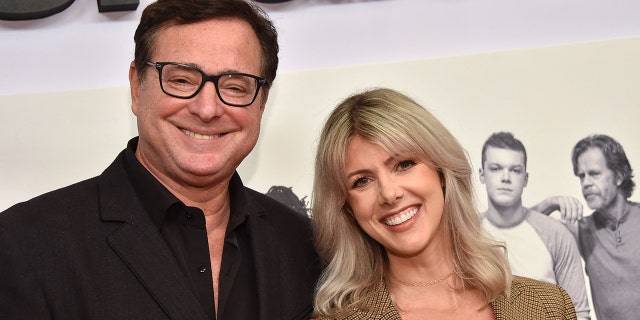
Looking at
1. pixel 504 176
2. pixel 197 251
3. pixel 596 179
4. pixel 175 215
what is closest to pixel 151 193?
pixel 175 215

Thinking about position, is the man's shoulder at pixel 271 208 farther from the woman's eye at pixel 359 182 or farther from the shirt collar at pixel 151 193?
the woman's eye at pixel 359 182

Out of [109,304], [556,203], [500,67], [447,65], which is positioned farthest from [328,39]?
[109,304]

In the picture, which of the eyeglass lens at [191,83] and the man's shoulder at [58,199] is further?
the eyeglass lens at [191,83]

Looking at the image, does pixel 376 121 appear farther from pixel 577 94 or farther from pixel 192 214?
pixel 577 94

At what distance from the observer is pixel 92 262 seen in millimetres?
1854

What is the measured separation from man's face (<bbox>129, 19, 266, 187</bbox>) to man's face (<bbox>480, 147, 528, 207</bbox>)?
3.16 feet

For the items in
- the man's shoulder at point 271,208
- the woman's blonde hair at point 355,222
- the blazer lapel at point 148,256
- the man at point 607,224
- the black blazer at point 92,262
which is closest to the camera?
the black blazer at point 92,262

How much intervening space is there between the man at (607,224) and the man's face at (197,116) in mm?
1178

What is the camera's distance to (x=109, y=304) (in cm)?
182

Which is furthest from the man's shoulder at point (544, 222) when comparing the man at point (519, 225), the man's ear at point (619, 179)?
the man's ear at point (619, 179)

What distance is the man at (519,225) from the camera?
2689 millimetres

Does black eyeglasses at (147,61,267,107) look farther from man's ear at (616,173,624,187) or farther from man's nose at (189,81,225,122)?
man's ear at (616,173,624,187)

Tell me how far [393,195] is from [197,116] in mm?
553

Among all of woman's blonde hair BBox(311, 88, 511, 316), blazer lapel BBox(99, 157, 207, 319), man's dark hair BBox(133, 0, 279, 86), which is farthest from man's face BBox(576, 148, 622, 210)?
blazer lapel BBox(99, 157, 207, 319)
